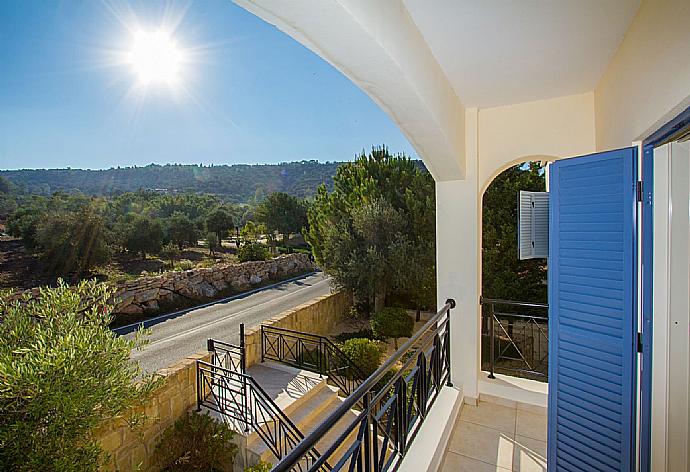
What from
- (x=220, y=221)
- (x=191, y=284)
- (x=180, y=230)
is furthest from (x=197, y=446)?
(x=220, y=221)

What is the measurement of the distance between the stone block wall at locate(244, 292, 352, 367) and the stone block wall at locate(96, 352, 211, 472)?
50.2 inches

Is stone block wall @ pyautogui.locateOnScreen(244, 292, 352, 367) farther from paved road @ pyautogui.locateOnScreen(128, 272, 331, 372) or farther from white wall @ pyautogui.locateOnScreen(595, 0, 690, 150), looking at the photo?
white wall @ pyautogui.locateOnScreen(595, 0, 690, 150)

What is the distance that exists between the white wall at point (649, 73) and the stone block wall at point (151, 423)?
501 cm

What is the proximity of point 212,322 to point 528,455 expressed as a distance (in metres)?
8.15

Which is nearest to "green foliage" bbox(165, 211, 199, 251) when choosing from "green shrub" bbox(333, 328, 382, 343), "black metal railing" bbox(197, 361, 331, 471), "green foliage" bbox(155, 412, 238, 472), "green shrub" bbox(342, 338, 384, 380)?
"green shrub" bbox(333, 328, 382, 343)

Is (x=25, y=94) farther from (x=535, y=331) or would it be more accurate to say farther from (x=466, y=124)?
(x=535, y=331)

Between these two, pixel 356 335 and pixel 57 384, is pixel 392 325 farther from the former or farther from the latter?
pixel 57 384

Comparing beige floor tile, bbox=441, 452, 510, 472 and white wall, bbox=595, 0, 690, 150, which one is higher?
white wall, bbox=595, 0, 690, 150

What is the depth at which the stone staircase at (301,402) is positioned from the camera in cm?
438

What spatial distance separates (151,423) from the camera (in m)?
4.28

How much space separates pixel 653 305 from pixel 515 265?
21.9 ft

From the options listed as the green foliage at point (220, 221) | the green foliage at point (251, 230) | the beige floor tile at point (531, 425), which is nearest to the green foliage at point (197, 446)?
the beige floor tile at point (531, 425)

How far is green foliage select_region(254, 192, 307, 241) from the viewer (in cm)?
1642

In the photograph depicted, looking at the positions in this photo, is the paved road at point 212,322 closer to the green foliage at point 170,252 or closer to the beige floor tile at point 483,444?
the green foliage at point 170,252
